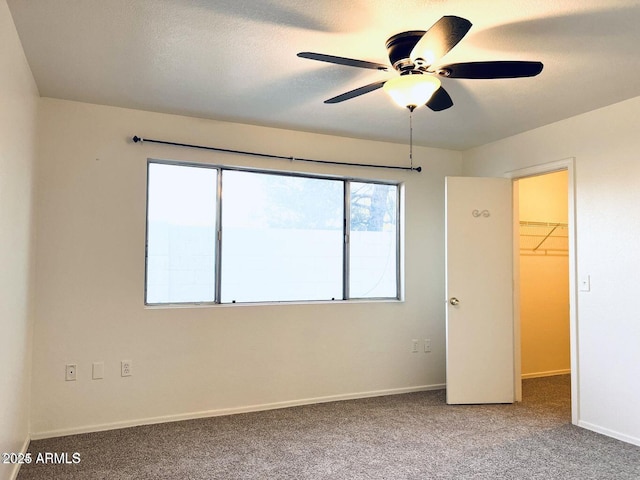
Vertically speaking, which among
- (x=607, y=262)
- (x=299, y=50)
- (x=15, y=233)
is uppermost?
(x=299, y=50)

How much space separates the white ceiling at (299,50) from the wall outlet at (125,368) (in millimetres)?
1893

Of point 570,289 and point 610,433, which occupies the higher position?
point 570,289

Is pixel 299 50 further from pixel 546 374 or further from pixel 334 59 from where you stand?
pixel 546 374

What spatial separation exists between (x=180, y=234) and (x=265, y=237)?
713 mm

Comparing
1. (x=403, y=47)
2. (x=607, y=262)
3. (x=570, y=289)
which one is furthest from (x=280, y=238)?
(x=607, y=262)

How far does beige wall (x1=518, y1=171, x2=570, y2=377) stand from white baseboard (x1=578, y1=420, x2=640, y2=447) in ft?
5.04

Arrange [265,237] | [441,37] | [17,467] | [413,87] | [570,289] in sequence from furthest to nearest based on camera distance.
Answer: [265,237], [570,289], [17,467], [413,87], [441,37]

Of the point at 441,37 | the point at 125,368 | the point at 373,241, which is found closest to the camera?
the point at 441,37

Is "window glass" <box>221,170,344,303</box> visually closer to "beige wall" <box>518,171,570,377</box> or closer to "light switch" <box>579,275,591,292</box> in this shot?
"light switch" <box>579,275,591,292</box>

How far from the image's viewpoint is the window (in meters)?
3.77

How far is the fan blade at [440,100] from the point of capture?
2.60m

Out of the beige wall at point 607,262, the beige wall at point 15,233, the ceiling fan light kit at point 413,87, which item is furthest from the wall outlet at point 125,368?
the beige wall at point 607,262

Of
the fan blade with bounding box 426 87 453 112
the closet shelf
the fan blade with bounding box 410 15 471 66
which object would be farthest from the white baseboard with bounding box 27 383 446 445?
the fan blade with bounding box 410 15 471 66

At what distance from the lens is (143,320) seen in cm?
357
